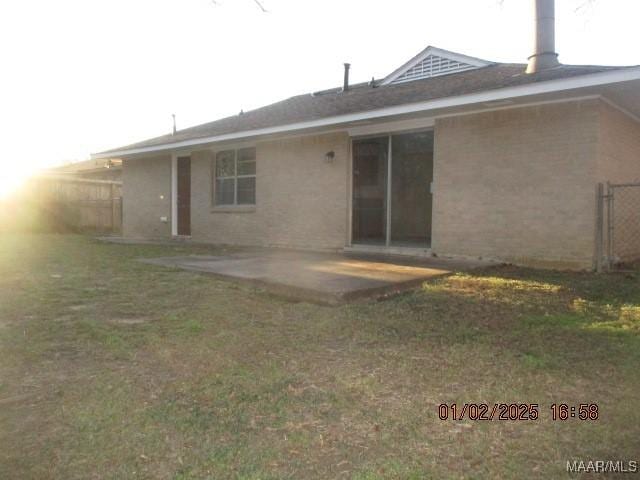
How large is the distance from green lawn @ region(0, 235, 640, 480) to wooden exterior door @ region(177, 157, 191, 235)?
8766 millimetres

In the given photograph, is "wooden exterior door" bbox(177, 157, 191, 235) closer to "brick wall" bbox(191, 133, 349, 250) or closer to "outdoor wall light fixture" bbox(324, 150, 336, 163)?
"brick wall" bbox(191, 133, 349, 250)

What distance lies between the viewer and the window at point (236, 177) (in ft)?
39.9

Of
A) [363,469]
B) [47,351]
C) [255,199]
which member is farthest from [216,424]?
[255,199]

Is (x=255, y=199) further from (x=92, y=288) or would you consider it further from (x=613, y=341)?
(x=613, y=341)

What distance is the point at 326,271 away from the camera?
677 centimetres

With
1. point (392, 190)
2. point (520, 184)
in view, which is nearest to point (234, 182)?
point (392, 190)

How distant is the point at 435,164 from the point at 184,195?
7.88m

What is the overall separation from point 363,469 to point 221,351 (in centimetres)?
169

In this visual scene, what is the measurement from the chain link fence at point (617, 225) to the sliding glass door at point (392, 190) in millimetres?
3059

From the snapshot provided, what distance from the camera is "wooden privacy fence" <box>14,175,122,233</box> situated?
18.0 metres

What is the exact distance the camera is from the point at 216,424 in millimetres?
2395

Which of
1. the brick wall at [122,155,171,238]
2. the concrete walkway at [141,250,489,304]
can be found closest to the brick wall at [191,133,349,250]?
the concrete walkway at [141,250,489,304]

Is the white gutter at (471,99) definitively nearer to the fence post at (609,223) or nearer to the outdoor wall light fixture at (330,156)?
the outdoor wall light fixture at (330,156)

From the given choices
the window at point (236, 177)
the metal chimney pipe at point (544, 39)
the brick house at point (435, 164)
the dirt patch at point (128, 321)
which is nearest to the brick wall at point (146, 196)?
the brick house at point (435, 164)
